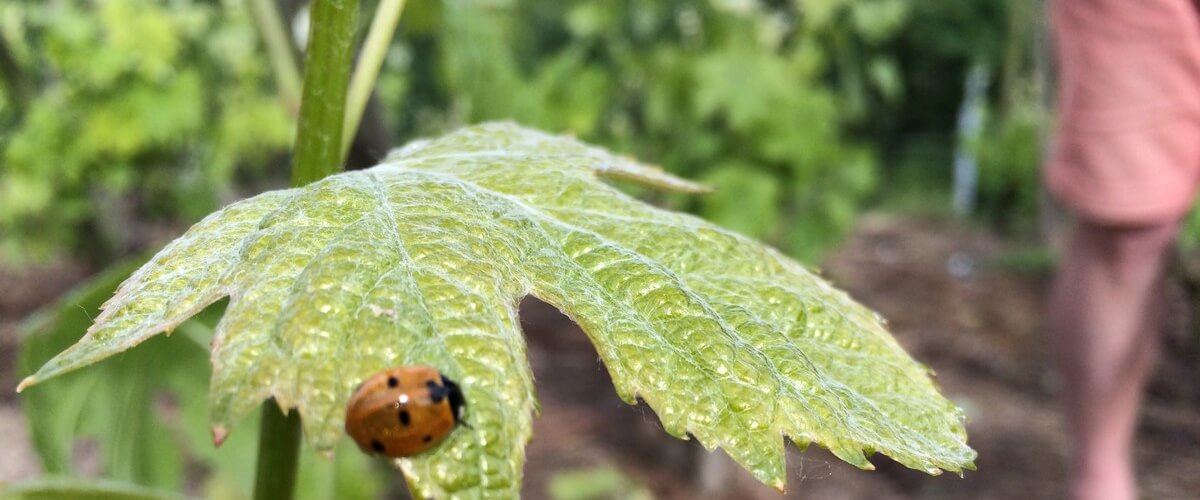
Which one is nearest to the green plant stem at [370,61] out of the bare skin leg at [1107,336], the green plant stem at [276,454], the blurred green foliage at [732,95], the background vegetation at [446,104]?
the green plant stem at [276,454]

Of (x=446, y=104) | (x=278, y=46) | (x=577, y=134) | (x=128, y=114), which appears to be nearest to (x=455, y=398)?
(x=278, y=46)

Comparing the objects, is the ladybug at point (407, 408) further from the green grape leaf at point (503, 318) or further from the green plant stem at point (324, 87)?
the green plant stem at point (324, 87)

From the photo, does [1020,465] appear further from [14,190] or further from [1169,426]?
[14,190]

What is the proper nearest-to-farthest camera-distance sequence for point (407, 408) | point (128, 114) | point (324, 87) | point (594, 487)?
1. point (407, 408)
2. point (324, 87)
3. point (128, 114)
4. point (594, 487)

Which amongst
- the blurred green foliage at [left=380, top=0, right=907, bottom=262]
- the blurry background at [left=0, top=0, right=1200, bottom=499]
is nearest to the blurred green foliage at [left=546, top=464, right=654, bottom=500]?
the blurry background at [left=0, top=0, right=1200, bottom=499]

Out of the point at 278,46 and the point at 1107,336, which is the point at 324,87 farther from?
the point at 1107,336

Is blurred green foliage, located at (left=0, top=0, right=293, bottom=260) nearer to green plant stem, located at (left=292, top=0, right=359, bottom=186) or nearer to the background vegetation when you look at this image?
the background vegetation
